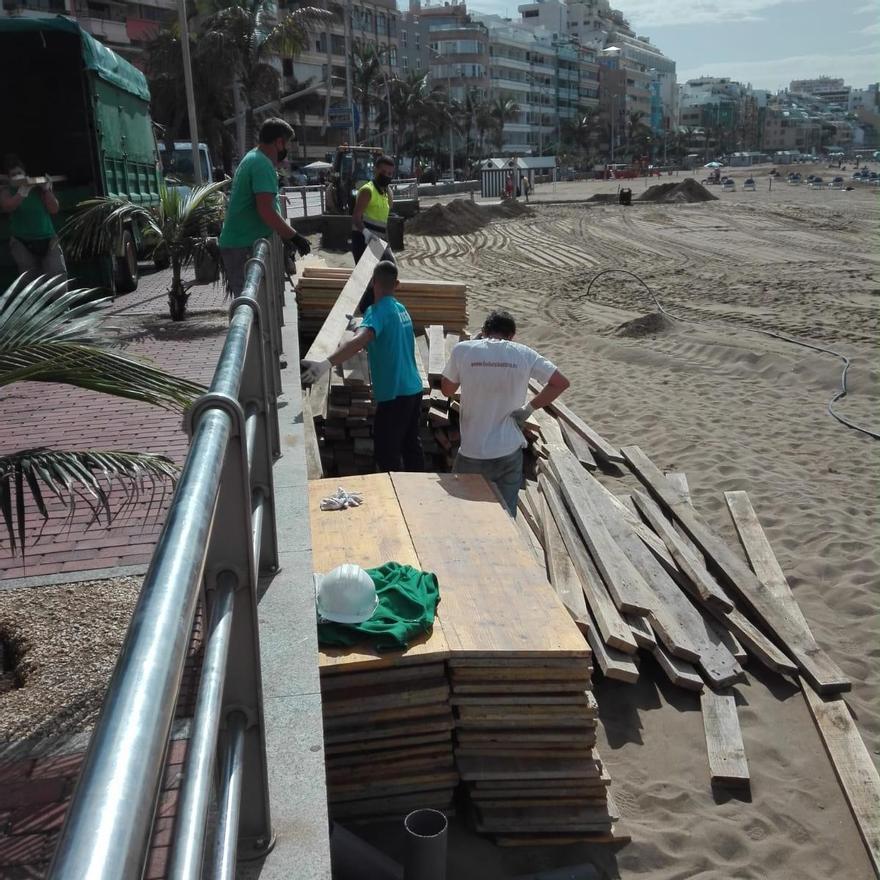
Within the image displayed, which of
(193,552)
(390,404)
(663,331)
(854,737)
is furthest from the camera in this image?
(663,331)

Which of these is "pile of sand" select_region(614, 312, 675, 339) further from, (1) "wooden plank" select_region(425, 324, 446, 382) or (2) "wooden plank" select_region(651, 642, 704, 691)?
(2) "wooden plank" select_region(651, 642, 704, 691)

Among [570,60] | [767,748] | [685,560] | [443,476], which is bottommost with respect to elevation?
[767,748]

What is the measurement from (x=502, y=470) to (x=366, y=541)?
1808 millimetres

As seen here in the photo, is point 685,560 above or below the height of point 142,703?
below

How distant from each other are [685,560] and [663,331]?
371 inches

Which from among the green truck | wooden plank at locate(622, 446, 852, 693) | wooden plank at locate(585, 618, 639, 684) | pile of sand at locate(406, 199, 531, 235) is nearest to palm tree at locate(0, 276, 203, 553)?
wooden plank at locate(585, 618, 639, 684)

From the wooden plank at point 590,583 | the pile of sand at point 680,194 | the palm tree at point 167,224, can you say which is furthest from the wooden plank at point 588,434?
the pile of sand at point 680,194

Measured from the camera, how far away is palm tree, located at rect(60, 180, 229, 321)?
33.2 ft

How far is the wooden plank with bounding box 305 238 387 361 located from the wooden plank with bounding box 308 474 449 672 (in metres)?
1.41

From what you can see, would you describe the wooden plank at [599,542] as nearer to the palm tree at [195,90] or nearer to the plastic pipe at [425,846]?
the plastic pipe at [425,846]

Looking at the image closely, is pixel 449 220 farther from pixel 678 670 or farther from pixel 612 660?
pixel 612 660

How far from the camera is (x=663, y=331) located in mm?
14812

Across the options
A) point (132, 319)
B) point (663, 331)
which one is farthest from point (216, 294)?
point (663, 331)

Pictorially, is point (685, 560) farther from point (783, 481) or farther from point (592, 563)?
point (783, 481)
